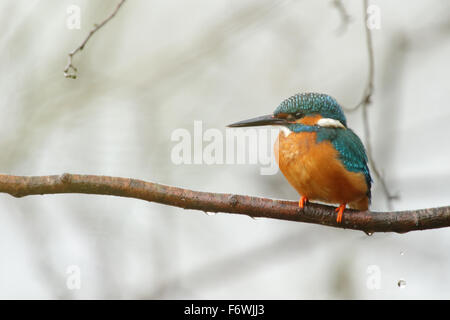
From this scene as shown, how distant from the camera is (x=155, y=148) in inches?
195

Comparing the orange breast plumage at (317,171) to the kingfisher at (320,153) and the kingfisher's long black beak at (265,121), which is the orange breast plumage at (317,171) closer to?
the kingfisher at (320,153)

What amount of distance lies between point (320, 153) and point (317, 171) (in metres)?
0.12

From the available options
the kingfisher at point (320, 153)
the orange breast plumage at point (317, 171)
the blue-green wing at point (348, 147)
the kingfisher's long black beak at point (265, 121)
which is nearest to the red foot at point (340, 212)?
the kingfisher at point (320, 153)

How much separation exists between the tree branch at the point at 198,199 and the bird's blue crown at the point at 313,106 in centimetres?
70

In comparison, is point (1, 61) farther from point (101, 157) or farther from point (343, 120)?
point (343, 120)

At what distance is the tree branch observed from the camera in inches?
97.7

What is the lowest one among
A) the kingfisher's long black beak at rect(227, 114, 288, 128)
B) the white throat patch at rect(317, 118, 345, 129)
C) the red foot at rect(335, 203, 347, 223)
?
the red foot at rect(335, 203, 347, 223)

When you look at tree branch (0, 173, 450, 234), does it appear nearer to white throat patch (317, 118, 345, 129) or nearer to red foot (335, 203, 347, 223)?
red foot (335, 203, 347, 223)

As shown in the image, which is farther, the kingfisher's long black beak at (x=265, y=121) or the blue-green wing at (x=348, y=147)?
the kingfisher's long black beak at (x=265, y=121)

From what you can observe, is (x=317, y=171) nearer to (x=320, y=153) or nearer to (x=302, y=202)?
(x=320, y=153)

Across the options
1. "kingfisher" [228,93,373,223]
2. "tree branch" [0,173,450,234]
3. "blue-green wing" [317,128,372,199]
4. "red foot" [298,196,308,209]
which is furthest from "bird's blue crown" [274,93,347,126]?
"tree branch" [0,173,450,234]

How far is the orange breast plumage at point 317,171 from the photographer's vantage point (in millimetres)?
2982

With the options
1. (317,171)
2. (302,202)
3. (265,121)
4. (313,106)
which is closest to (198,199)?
(302,202)

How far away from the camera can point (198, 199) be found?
258cm
